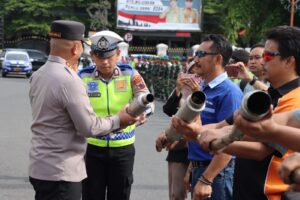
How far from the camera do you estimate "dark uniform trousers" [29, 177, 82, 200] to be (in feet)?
12.3

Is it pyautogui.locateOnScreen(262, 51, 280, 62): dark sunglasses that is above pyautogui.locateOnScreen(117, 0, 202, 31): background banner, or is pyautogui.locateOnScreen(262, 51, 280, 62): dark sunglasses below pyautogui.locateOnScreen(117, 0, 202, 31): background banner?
above

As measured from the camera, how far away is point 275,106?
3014mm

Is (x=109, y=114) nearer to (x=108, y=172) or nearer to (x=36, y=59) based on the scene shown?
(x=108, y=172)

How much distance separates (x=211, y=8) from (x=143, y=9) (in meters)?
6.72

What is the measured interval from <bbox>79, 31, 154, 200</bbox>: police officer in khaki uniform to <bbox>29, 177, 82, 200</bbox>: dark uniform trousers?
899 millimetres

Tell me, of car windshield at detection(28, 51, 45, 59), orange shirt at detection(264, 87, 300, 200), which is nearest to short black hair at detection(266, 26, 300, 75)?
orange shirt at detection(264, 87, 300, 200)

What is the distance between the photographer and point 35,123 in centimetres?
380

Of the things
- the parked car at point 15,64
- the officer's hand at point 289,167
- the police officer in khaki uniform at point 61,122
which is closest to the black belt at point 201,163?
the police officer in khaki uniform at point 61,122

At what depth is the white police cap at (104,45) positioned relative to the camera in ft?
15.5

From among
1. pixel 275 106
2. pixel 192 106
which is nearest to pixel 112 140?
pixel 275 106

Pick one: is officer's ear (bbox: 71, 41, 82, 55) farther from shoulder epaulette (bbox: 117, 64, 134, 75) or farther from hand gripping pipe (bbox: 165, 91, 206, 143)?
hand gripping pipe (bbox: 165, 91, 206, 143)

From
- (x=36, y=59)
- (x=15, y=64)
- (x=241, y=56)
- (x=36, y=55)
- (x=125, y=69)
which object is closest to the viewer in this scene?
(x=125, y=69)

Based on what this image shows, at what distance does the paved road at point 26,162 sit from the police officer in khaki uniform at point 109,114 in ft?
6.74

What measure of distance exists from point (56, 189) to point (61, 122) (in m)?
0.42
